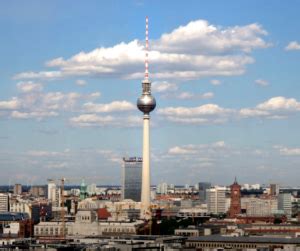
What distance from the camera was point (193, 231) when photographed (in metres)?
113

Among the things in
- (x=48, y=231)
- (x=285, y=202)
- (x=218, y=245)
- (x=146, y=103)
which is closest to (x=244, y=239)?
(x=218, y=245)

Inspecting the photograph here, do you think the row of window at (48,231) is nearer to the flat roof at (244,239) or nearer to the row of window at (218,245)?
the flat roof at (244,239)

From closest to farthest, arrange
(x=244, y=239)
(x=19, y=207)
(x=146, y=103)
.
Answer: (x=244, y=239)
(x=146, y=103)
(x=19, y=207)

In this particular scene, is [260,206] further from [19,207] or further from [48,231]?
[48,231]

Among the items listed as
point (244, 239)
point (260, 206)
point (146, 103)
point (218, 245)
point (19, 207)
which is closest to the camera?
point (218, 245)

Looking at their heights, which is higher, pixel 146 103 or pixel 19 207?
pixel 146 103

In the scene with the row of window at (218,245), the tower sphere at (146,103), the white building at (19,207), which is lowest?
the row of window at (218,245)

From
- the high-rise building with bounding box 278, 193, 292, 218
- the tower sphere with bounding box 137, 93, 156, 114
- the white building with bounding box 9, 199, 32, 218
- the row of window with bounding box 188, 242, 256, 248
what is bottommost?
the row of window with bounding box 188, 242, 256, 248

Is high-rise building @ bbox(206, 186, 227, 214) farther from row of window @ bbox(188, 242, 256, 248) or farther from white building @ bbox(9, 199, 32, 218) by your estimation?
row of window @ bbox(188, 242, 256, 248)

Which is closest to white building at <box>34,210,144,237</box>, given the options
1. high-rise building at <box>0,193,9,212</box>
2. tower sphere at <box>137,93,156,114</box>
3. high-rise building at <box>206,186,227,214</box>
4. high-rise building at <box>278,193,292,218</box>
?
tower sphere at <box>137,93,156,114</box>

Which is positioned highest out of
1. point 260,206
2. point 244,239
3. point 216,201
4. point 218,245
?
point 216,201

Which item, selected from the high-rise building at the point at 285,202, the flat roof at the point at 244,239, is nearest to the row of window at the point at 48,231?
the flat roof at the point at 244,239

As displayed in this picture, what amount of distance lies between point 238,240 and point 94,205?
7760cm

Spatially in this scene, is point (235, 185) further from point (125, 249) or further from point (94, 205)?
point (125, 249)
